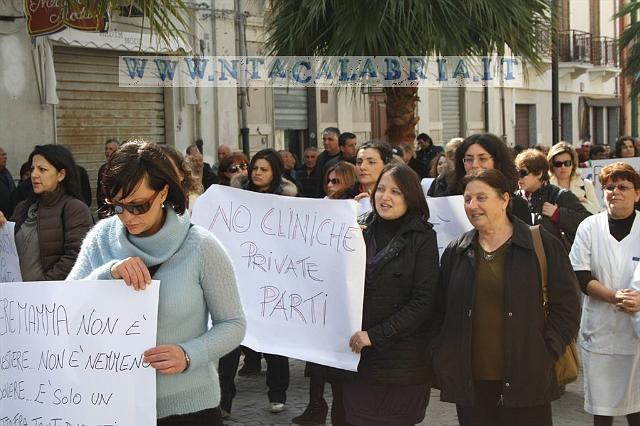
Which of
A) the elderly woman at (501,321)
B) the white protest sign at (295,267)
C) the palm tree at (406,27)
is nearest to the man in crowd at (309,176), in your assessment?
the palm tree at (406,27)

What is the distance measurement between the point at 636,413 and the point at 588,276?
775 mm

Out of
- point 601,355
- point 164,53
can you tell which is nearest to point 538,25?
point 164,53

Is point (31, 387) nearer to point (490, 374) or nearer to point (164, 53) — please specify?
point (490, 374)

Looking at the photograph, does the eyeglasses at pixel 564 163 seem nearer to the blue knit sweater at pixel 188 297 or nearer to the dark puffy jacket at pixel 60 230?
the dark puffy jacket at pixel 60 230

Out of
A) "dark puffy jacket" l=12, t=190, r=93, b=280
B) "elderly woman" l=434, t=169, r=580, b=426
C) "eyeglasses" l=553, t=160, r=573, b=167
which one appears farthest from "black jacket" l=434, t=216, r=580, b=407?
"eyeglasses" l=553, t=160, r=573, b=167

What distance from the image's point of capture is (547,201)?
6855 millimetres

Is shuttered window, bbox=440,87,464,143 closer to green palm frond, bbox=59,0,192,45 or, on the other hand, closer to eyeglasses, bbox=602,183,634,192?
green palm frond, bbox=59,0,192,45

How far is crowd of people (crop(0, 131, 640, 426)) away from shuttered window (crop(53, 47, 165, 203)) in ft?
27.6

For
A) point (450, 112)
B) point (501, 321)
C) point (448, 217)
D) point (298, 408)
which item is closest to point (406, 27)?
point (298, 408)

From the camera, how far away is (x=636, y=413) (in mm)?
5598

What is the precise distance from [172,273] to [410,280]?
5.70 feet

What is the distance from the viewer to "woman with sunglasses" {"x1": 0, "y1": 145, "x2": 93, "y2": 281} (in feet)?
19.4

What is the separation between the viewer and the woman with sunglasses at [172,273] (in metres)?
3.25

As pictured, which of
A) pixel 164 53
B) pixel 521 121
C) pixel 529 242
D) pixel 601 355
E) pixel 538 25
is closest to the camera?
pixel 529 242
